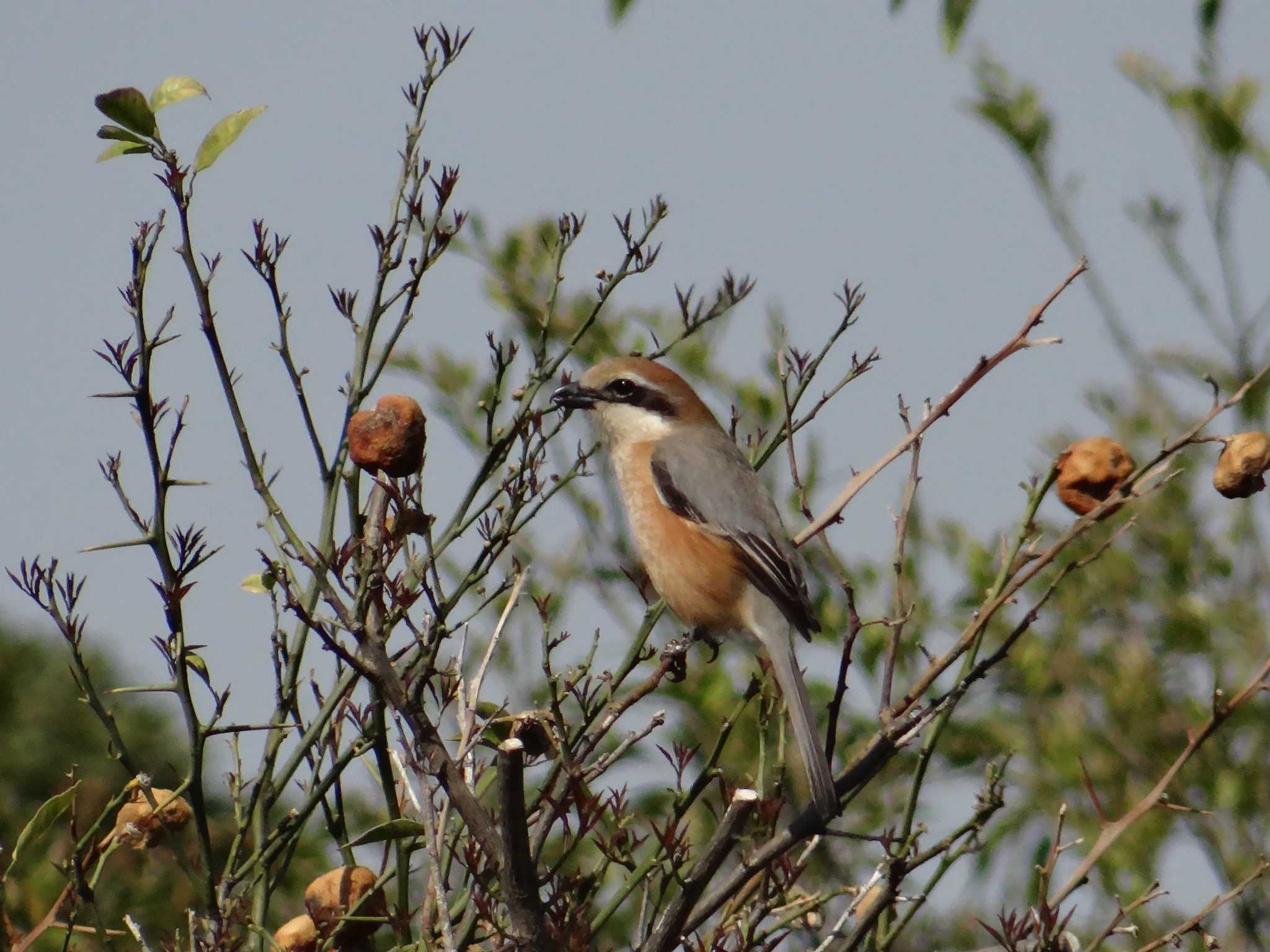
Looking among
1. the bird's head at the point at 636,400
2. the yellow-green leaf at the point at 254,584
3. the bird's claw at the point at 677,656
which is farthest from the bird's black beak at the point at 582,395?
the yellow-green leaf at the point at 254,584

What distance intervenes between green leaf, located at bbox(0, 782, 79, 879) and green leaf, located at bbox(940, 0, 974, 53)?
1.95m

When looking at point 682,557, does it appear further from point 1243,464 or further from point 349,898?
point 349,898

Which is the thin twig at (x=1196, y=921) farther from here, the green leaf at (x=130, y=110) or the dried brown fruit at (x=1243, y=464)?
the green leaf at (x=130, y=110)

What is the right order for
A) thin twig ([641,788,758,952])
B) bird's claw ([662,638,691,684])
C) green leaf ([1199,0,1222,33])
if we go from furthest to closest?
1. bird's claw ([662,638,691,684])
2. green leaf ([1199,0,1222,33])
3. thin twig ([641,788,758,952])

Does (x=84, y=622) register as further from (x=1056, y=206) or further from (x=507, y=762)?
(x=1056, y=206)

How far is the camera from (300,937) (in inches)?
88.4

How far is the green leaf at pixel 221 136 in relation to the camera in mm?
2258

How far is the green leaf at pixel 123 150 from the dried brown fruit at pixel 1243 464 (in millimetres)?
1871

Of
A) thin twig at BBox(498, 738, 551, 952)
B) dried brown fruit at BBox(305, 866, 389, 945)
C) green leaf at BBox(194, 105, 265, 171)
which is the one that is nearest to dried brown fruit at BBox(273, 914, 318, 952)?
dried brown fruit at BBox(305, 866, 389, 945)

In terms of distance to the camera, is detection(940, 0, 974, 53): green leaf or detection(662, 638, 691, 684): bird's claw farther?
detection(662, 638, 691, 684): bird's claw

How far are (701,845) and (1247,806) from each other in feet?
5.45

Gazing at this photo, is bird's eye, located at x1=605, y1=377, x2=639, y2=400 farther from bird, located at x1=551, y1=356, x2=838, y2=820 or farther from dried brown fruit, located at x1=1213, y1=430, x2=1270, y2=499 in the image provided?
dried brown fruit, located at x1=1213, y1=430, x2=1270, y2=499

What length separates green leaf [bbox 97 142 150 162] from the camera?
226 centimetres

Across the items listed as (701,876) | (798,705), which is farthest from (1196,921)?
(798,705)
